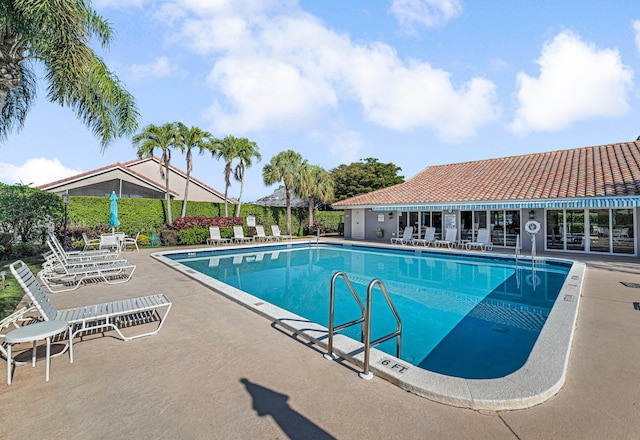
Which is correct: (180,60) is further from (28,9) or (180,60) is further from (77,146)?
(28,9)

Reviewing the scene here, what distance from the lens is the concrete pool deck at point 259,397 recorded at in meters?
3.75

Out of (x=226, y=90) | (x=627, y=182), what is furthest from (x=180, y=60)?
(x=627, y=182)

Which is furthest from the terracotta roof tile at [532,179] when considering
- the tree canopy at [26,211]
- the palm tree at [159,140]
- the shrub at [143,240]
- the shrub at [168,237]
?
the tree canopy at [26,211]

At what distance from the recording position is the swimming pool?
252 inches

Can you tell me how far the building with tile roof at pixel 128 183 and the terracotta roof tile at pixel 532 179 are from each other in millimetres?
20647

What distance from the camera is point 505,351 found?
7465 millimetres

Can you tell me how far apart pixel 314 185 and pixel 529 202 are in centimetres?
2016

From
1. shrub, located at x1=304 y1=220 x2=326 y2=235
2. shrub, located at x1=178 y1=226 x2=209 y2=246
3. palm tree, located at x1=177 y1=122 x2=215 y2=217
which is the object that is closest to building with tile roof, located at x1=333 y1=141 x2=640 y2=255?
shrub, located at x1=304 y1=220 x2=326 y2=235

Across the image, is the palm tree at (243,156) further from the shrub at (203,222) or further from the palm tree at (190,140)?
the palm tree at (190,140)

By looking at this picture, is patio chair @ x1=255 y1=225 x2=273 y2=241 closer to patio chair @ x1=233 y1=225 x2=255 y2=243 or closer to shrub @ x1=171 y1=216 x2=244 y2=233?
patio chair @ x1=233 y1=225 x2=255 y2=243

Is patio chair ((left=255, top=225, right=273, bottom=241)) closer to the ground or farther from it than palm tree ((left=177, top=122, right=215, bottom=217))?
closer to the ground

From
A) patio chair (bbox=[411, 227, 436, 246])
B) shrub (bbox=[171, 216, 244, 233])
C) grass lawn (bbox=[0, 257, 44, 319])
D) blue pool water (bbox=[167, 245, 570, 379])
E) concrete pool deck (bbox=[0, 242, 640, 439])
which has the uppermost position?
shrub (bbox=[171, 216, 244, 233])

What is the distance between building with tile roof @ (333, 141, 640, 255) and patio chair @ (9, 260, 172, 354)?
18.5m

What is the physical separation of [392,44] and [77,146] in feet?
63.2
